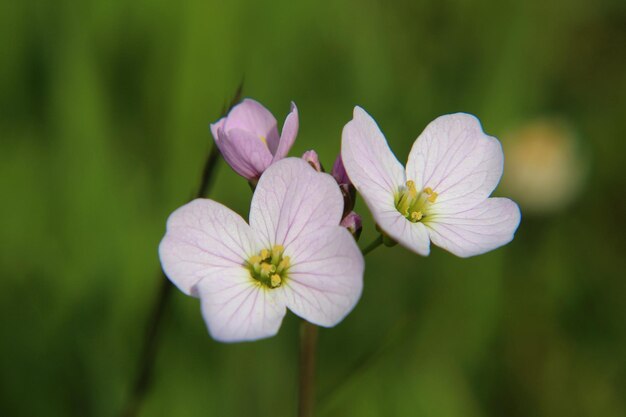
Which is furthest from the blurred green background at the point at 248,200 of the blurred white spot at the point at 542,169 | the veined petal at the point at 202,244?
the veined petal at the point at 202,244

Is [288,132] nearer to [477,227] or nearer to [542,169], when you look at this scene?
[477,227]

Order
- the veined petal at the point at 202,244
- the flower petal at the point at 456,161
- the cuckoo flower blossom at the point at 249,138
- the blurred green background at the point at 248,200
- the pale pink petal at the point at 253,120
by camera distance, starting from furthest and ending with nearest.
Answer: the blurred green background at the point at 248,200, the flower petal at the point at 456,161, the pale pink petal at the point at 253,120, the cuckoo flower blossom at the point at 249,138, the veined petal at the point at 202,244

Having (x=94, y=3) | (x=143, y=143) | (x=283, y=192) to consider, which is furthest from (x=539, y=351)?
(x=94, y=3)

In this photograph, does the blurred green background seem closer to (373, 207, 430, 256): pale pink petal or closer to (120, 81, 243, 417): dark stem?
(373, 207, 430, 256): pale pink petal

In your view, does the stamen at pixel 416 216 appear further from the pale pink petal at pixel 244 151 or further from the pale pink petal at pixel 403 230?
the pale pink petal at pixel 244 151

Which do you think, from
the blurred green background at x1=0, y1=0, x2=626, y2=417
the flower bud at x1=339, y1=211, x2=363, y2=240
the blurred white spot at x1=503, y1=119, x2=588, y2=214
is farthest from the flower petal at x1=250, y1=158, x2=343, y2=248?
the blurred white spot at x1=503, y1=119, x2=588, y2=214

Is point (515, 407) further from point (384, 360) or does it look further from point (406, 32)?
point (406, 32)

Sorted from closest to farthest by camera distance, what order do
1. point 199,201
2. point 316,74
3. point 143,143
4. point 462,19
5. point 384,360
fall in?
point 199,201 < point 384,360 < point 143,143 < point 316,74 < point 462,19
